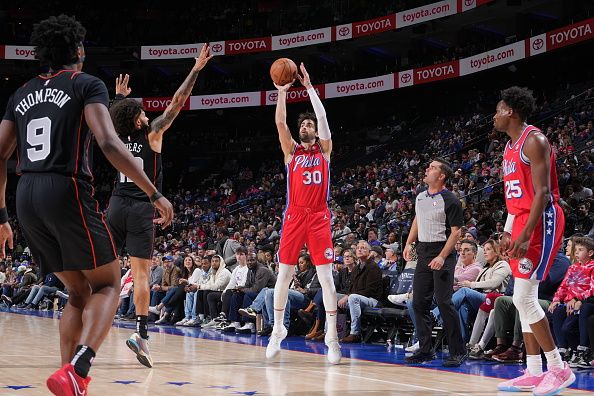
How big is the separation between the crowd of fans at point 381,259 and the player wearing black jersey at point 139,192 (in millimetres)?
2402

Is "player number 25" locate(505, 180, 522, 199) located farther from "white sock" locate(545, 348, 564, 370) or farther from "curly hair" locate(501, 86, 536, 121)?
"white sock" locate(545, 348, 564, 370)

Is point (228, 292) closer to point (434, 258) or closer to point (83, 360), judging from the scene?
point (434, 258)

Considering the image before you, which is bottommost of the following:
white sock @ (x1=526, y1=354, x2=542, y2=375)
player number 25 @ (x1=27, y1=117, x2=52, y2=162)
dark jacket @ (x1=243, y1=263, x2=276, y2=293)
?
white sock @ (x1=526, y1=354, x2=542, y2=375)

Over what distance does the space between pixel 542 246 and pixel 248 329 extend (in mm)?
6029

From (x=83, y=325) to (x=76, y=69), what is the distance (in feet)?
3.90

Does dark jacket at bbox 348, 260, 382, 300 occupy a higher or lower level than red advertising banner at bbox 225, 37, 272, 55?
lower

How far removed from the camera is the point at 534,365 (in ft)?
15.3

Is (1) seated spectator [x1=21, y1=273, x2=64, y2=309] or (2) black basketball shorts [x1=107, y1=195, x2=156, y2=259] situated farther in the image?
(1) seated spectator [x1=21, y1=273, x2=64, y2=309]

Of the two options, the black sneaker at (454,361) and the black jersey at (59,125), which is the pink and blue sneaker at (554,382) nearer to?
the black sneaker at (454,361)

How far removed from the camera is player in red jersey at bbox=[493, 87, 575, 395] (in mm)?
4434

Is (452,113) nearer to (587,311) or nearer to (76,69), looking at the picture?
(587,311)

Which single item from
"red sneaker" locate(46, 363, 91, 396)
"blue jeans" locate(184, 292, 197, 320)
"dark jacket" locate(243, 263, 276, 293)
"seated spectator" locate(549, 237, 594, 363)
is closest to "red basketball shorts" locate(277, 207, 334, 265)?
"seated spectator" locate(549, 237, 594, 363)

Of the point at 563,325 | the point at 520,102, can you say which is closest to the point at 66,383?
the point at 520,102

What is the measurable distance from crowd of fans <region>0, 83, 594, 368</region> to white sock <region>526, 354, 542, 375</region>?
5.89 feet
